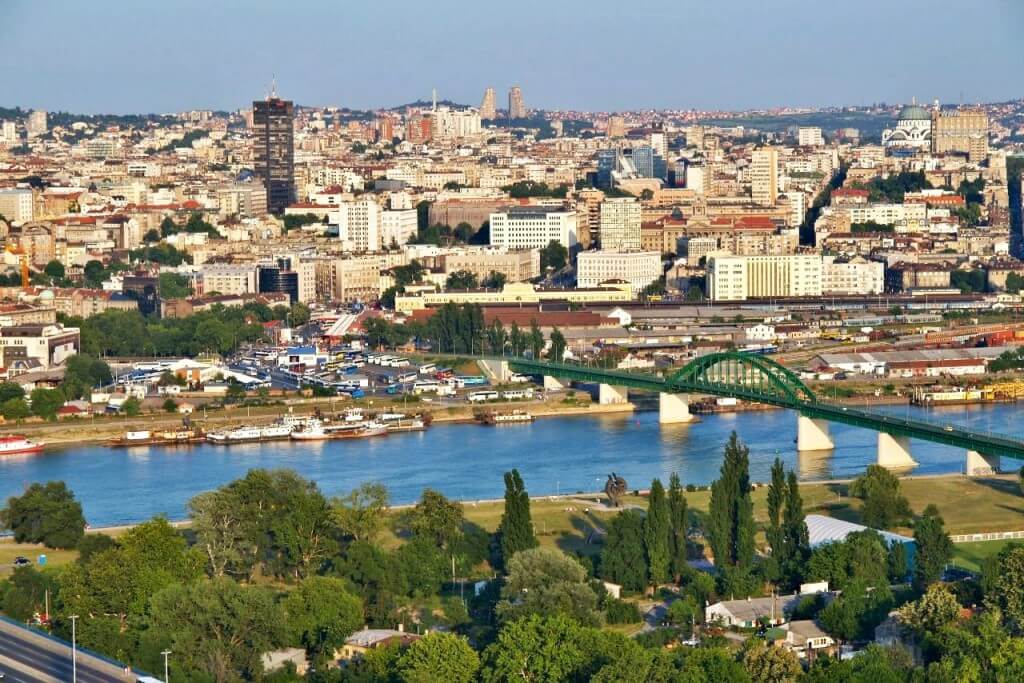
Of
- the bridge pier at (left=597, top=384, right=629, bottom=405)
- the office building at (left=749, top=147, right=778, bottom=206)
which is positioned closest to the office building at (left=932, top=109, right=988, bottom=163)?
the office building at (left=749, top=147, right=778, bottom=206)

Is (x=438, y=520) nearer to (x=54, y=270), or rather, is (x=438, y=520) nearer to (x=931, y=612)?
(x=931, y=612)

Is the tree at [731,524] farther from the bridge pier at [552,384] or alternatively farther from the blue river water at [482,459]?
Answer: the bridge pier at [552,384]

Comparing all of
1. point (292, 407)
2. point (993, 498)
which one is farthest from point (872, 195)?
point (993, 498)

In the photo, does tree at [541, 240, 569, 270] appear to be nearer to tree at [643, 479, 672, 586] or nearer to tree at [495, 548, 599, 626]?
tree at [643, 479, 672, 586]

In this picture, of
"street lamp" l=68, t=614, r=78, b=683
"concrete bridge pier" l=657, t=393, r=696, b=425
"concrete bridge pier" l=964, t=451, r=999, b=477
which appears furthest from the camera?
"concrete bridge pier" l=657, t=393, r=696, b=425

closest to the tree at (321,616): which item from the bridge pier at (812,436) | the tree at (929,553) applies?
the tree at (929,553)

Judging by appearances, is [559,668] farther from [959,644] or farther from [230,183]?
[230,183]
